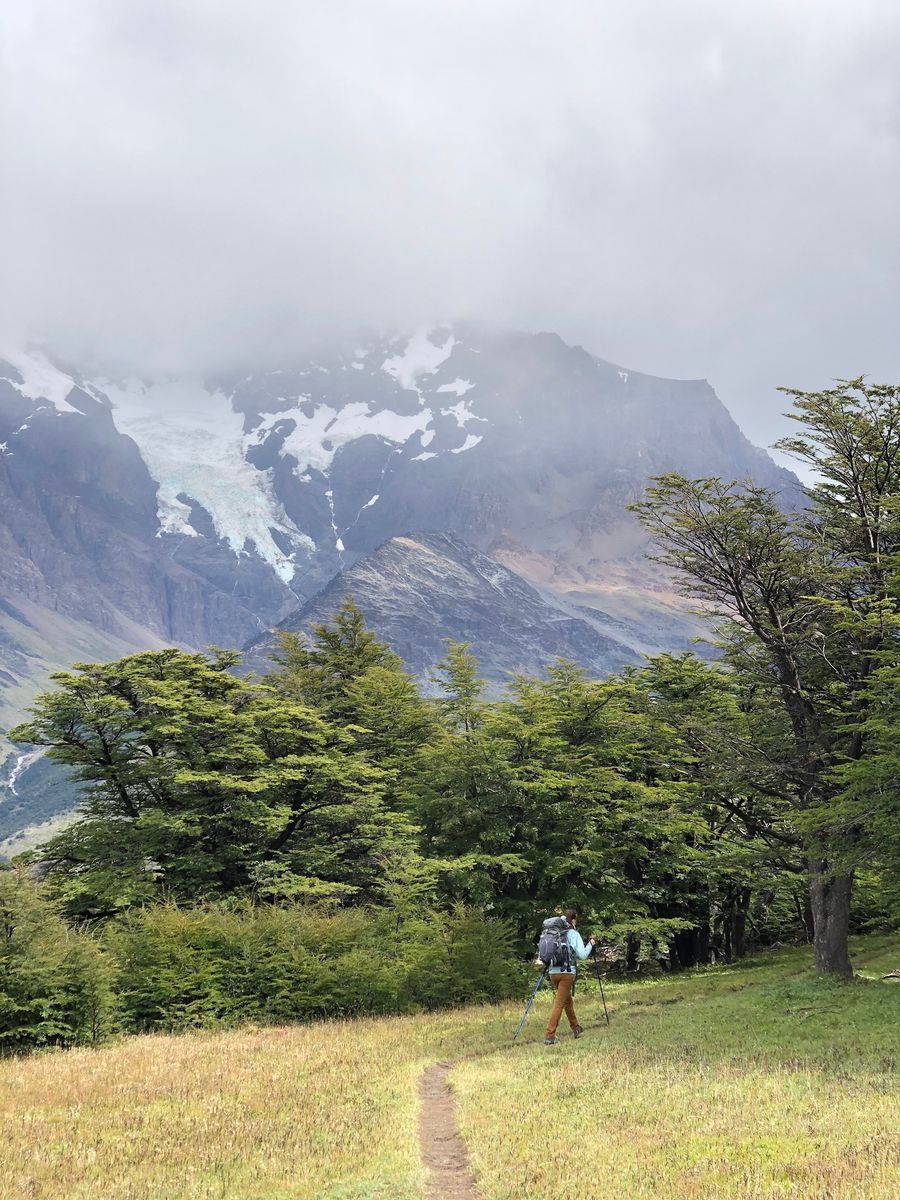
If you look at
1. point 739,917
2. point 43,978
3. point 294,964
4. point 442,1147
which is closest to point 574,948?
point 442,1147

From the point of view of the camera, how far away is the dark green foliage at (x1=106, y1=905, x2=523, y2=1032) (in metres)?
23.4

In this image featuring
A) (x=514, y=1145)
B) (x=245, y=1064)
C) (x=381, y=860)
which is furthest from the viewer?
(x=381, y=860)

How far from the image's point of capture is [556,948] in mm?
17688

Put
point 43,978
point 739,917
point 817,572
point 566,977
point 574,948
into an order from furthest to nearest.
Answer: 1. point 739,917
2. point 817,572
3. point 43,978
4. point 566,977
5. point 574,948

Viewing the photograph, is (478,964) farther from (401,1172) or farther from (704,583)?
(401,1172)

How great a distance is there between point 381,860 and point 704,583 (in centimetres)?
1565

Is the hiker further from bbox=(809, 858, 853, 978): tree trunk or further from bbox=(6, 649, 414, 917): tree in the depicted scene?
bbox=(6, 649, 414, 917): tree

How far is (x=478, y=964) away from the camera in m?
27.8

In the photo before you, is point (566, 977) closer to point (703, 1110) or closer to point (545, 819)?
point (703, 1110)

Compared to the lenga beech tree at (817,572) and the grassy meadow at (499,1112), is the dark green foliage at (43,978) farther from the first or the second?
the lenga beech tree at (817,572)

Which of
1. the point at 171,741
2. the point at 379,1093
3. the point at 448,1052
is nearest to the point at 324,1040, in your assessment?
the point at 448,1052

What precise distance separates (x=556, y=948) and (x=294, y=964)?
1035 centimetres

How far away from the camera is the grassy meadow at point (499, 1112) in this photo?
341 inches

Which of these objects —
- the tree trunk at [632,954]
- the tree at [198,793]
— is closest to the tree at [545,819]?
the tree at [198,793]
